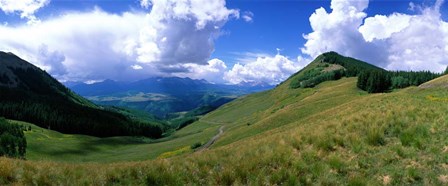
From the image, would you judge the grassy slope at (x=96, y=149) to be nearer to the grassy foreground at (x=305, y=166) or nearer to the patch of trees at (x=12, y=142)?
the patch of trees at (x=12, y=142)

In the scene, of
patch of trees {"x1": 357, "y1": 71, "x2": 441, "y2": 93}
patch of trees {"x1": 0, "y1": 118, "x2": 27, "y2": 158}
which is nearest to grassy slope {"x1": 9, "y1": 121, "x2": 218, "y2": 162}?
patch of trees {"x1": 0, "y1": 118, "x2": 27, "y2": 158}

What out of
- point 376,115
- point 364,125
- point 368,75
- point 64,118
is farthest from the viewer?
point 64,118

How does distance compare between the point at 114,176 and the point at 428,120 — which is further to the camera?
the point at 428,120

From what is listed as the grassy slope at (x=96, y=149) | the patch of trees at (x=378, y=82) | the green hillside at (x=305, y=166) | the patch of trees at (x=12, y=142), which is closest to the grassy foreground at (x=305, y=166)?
the green hillside at (x=305, y=166)

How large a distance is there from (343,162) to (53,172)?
37.9 feet

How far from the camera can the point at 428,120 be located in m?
19.1

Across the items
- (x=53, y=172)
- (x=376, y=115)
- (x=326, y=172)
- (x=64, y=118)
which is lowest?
(x=326, y=172)

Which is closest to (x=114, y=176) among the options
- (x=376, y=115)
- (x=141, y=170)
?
(x=141, y=170)

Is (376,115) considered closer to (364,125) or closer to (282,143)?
(364,125)

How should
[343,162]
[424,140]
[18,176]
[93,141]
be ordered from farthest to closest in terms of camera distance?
[93,141], [424,140], [343,162], [18,176]

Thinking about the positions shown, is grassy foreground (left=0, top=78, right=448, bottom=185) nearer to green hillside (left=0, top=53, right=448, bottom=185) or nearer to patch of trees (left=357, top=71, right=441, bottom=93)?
green hillside (left=0, top=53, right=448, bottom=185)

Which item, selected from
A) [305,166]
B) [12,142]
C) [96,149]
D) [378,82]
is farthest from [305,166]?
[96,149]

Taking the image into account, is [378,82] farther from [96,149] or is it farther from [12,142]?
[12,142]

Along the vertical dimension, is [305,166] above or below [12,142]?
below
